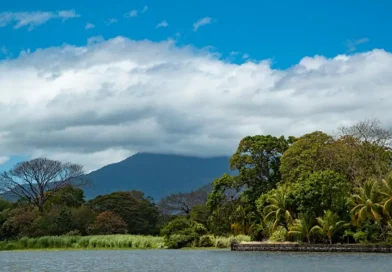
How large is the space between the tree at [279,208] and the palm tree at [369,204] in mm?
5786

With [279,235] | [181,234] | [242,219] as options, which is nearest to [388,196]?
[279,235]

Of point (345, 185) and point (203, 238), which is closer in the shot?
point (345, 185)

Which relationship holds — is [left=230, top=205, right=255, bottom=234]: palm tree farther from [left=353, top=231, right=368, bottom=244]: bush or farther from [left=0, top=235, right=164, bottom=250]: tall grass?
[left=353, top=231, right=368, bottom=244]: bush

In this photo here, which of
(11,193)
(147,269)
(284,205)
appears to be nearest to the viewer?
(147,269)

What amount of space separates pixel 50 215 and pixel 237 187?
2219 cm

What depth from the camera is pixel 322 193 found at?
4200 centimetres

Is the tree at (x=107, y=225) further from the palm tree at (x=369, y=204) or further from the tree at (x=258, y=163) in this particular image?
the palm tree at (x=369, y=204)

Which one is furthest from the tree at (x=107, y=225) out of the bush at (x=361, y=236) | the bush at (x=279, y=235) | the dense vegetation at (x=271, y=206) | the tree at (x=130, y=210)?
the bush at (x=361, y=236)

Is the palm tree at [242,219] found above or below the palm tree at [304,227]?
above

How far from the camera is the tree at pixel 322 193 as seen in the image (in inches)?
1660

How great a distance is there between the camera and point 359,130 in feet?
168

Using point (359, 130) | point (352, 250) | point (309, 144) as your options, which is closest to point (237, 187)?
point (309, 144)

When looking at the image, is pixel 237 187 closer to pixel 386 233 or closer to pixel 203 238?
pixel 203 238

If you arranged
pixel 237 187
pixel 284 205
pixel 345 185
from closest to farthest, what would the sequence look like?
pixel 345 185 < pixel 284 205 < pixel 237 187
